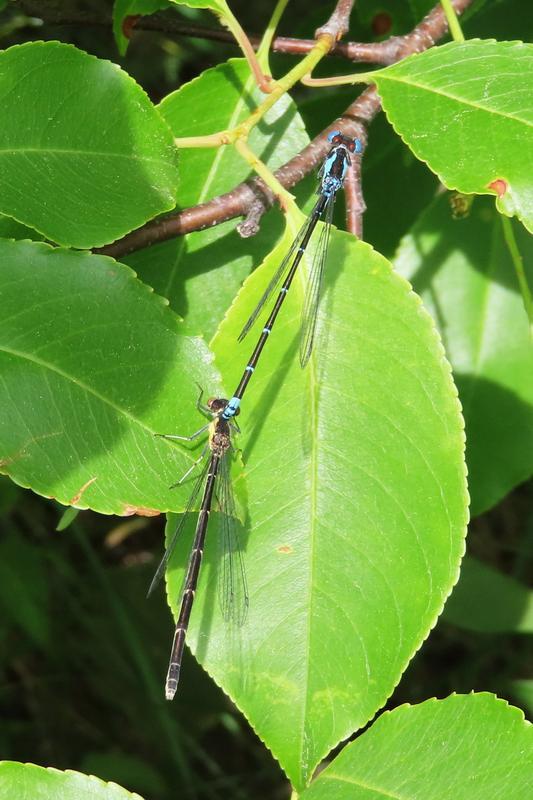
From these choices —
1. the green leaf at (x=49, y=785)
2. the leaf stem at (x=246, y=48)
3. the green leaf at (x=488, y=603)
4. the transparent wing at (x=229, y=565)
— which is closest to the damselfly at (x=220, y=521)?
the transparent wing at (x=229, y=565)

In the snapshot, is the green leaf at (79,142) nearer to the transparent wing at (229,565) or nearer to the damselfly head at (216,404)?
the damselfly head at (216,404)

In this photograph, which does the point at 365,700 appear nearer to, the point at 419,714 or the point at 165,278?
the point at 419,714

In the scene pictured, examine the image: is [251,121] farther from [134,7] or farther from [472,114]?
[134,7]

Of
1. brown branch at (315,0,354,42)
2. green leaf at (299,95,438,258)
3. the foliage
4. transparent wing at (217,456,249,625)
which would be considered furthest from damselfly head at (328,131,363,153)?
green leaf at (299,95,438,258)

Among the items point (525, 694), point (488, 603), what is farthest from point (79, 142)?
point (525, 694)

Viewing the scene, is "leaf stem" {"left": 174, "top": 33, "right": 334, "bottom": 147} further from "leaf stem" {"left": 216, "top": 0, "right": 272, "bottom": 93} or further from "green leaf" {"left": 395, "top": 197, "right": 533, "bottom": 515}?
"green leaf" {"left": 395, "top": 197, "right": 533, "bottom": 515}
